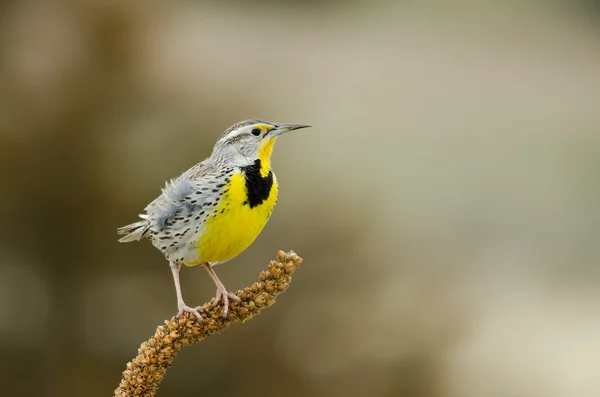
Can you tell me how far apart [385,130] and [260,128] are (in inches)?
123

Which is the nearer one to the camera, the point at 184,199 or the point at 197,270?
the point at 184,199

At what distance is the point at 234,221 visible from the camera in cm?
96

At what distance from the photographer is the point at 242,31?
402 cm

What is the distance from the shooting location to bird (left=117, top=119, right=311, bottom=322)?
97 cm

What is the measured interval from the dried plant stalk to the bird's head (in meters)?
0.20

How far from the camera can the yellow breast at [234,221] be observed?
96 centimetres

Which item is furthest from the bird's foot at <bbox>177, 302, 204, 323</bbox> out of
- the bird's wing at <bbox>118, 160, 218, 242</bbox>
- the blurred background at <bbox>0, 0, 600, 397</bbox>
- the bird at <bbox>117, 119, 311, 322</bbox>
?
the blurred background at <bbox>0, 0, 600, 397</bbox>

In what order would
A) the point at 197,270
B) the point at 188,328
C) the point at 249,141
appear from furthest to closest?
the point at 197,270, the point at 249,141, the point at 188,328

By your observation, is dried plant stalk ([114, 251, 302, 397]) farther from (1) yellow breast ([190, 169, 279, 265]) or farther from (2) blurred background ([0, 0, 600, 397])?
(2) blurred background ([0, 0, 600, 397])

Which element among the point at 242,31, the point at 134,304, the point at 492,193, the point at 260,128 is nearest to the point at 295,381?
the point at 134,304

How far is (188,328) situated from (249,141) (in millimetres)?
263

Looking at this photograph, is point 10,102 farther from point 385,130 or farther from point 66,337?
point 385,130

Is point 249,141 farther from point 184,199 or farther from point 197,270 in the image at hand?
point 197,270

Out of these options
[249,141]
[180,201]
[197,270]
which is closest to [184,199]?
[180,201]
